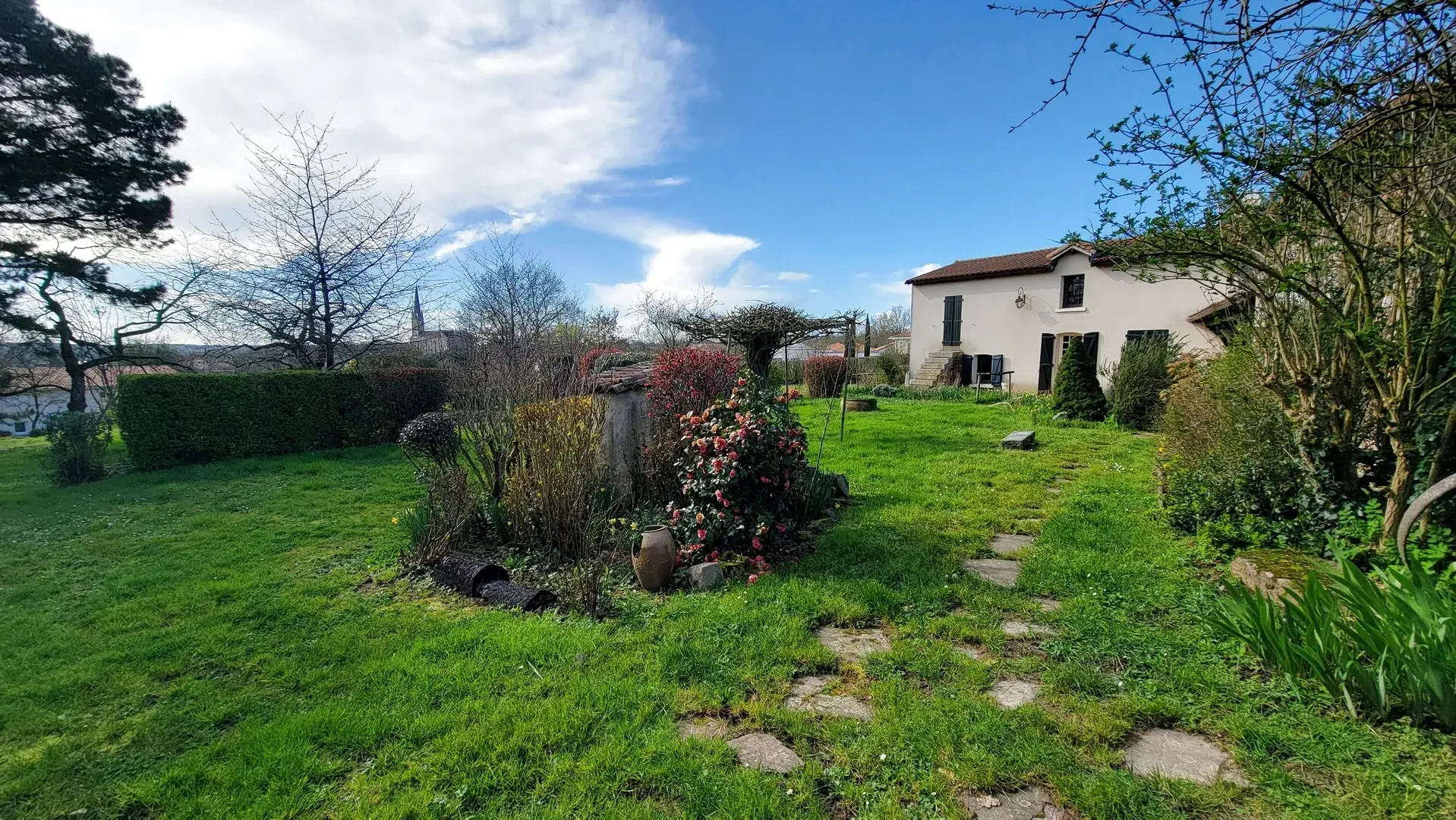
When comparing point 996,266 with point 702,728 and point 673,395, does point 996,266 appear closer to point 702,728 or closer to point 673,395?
point 673,395

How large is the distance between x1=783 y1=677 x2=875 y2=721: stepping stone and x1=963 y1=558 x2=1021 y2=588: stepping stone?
1655mm

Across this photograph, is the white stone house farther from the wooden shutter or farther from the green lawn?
the green lawn

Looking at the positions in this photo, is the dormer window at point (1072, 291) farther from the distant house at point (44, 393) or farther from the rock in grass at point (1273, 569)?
the distant house at point (44, 393)

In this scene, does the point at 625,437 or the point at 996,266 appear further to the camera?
the point at 996,266

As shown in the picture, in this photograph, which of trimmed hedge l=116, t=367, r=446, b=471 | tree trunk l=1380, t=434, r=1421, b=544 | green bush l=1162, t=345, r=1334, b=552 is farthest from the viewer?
trimmed hedge l=116, t=367, r=446, b=471

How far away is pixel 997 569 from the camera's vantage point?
154 inches

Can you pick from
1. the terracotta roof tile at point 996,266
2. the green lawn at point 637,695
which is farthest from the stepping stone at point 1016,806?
the terracotta roof tile at point 996,266

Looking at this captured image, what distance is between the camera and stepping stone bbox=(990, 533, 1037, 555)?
14.1ft

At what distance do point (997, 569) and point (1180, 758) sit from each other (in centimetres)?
198

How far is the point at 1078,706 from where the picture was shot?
2.28 metres

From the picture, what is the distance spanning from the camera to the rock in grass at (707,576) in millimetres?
3838

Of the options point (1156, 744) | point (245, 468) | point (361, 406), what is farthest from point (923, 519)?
point (361, 406)

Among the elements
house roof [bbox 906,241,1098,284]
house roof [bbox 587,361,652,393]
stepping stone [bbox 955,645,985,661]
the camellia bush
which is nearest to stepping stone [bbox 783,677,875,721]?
stepping stone [bbox 955,645,985,661]

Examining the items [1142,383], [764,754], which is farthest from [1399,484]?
[1142,383]
